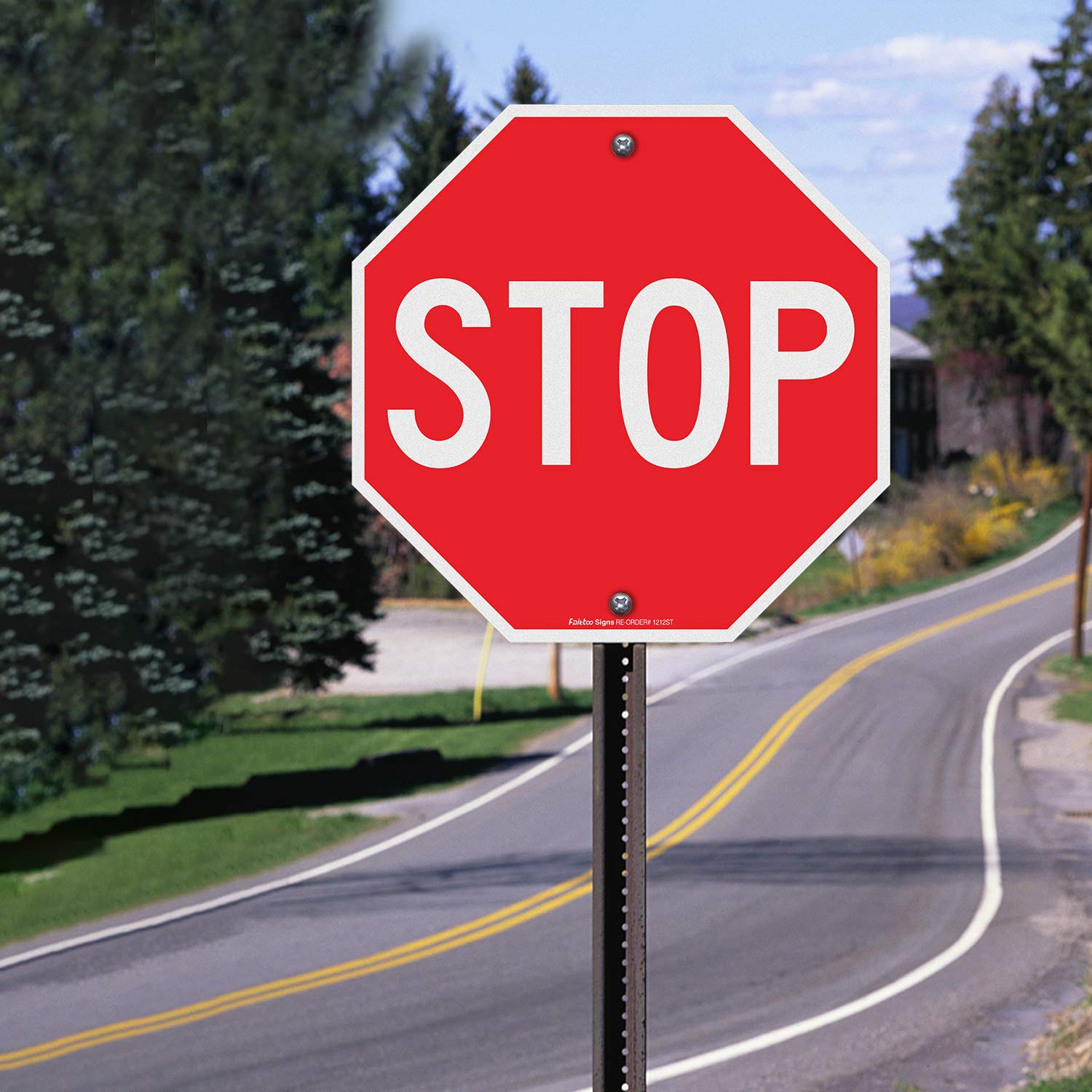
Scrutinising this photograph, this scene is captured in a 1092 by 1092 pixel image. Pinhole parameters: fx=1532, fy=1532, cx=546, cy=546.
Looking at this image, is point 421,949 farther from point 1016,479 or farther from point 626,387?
point 1016,479

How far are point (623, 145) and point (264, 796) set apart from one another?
79.2 ft

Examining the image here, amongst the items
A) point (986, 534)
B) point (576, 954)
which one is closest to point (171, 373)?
point (576, 954)

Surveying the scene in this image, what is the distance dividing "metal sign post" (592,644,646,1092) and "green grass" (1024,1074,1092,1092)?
856 centimetres

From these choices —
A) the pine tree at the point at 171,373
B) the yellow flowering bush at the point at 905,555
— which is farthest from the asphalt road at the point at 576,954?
the yellow flowering bush at the point at 905,555

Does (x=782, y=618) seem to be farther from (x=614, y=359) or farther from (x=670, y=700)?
(x=614, y=359)

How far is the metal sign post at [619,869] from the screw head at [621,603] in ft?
0.26

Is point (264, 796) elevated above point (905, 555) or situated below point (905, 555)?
below

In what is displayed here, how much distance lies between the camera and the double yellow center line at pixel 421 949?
1360cm

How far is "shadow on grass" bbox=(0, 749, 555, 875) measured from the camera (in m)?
22.8

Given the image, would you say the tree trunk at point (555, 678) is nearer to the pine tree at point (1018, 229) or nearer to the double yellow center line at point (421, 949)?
the double yellow center line at point (421, 949)

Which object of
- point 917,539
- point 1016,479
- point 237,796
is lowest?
point 237,796

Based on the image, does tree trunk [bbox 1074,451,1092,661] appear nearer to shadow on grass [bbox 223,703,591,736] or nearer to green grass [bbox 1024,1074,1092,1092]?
shadow on grass [bbox 223,703,591,736]

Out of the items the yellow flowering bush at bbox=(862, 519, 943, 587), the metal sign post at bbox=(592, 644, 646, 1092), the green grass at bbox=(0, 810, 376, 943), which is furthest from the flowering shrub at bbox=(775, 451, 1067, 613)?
the metal sign post at bbox=(592, 644, 646, 1092)

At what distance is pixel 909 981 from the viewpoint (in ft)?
49.8
